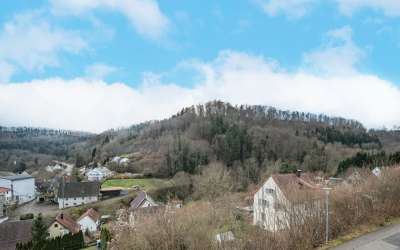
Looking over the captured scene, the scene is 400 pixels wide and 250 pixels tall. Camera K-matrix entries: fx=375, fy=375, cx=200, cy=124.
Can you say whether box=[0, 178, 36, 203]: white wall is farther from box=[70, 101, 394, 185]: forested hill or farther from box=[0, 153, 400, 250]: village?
box=[70, 101, 394, 185]: forested hill

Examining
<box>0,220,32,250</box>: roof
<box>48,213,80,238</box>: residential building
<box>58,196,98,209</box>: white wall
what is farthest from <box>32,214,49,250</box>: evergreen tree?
<box>58,196,98,209</box>: white wall

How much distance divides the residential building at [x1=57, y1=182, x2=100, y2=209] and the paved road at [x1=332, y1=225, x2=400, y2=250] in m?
45.3

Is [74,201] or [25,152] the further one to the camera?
[25,152]

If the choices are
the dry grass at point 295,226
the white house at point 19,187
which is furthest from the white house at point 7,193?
the dry grass at point 295,226

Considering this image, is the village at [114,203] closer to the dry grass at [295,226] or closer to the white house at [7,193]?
the white house at [7,193]

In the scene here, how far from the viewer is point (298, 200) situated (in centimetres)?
1004

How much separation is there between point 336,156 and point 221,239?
2337 inches

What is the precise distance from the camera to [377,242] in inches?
348

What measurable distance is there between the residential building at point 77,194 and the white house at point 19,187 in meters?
12.1

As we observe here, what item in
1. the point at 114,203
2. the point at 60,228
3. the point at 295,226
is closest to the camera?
the point at 295,226

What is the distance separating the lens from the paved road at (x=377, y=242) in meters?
8.50

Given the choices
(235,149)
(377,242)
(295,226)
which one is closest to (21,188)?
(235,149)

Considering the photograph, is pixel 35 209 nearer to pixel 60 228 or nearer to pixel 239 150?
pixel 60 228

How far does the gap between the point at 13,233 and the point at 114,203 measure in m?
19.9
